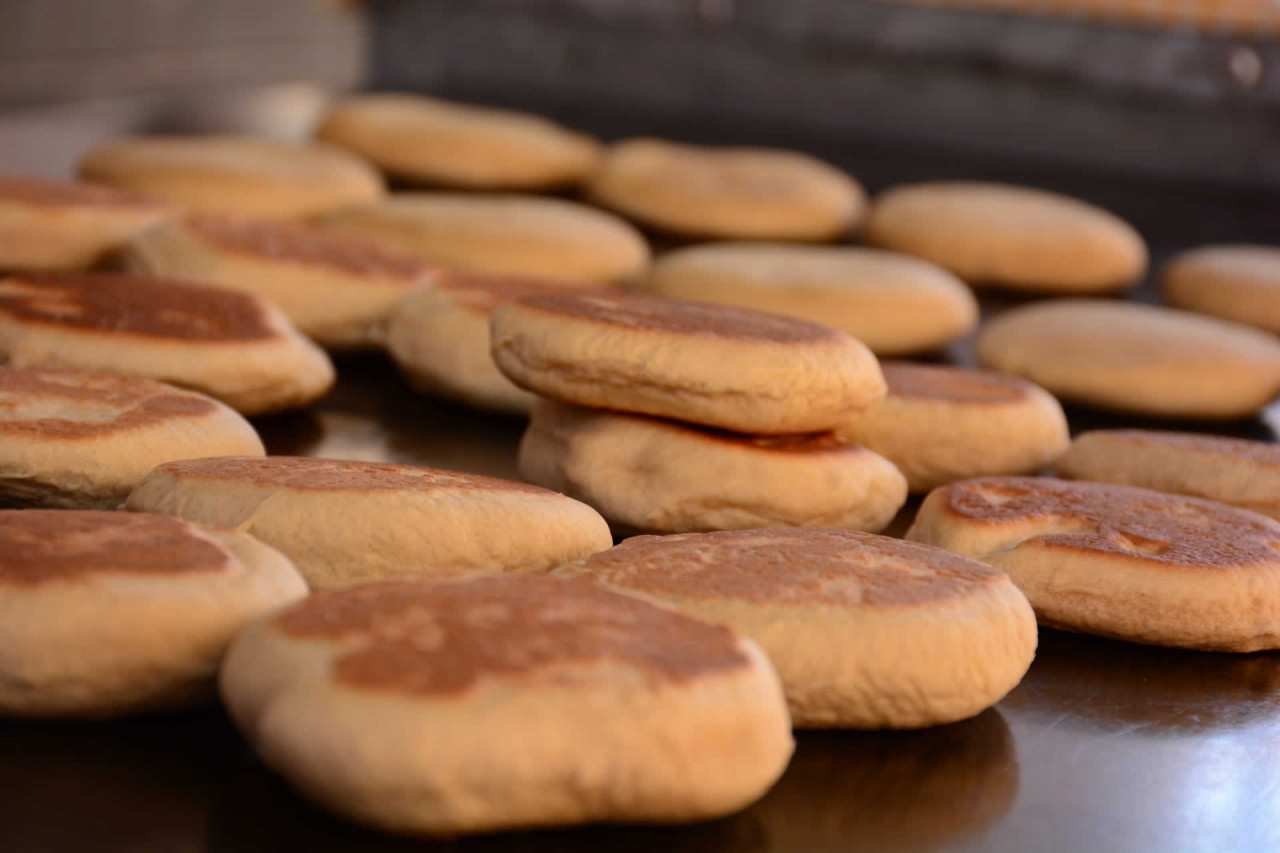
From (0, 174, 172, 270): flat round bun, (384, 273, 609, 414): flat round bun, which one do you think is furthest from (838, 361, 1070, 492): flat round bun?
(0, 174, 172, 270): flat round bun

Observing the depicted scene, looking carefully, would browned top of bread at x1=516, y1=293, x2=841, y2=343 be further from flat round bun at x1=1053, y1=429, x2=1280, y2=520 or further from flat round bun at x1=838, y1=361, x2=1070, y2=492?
flat round bun at x1=1053, y1=429, x2=1280, y2=520

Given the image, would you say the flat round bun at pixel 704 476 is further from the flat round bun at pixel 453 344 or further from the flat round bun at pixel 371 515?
the flat round bun at pixel 453 344

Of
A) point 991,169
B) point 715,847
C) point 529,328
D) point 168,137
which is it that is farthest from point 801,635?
point 991,169

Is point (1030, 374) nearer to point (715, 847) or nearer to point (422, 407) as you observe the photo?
point (422, 407)

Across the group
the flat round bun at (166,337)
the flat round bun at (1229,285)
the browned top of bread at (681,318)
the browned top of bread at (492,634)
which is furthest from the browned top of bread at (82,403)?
the flat round bun at (1229,285)

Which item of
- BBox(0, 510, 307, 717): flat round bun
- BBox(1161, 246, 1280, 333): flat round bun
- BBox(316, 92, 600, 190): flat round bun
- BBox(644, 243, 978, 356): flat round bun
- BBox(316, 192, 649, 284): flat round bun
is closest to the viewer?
BBox(0, 510, 307, 717): flat round bun

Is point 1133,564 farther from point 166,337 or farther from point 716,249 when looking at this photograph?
point 716,249

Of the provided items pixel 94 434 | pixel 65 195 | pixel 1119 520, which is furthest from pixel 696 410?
pixel 65 195
